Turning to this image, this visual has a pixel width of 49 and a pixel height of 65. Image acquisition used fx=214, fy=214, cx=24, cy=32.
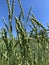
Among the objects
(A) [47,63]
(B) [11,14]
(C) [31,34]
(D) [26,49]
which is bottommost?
(A) [47,63]

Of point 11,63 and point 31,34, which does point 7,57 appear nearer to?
point 11,63

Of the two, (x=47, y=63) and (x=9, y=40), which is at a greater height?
(x=9, y=40)

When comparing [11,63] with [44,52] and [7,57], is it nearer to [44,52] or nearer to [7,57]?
[7,57]

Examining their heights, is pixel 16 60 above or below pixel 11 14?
below

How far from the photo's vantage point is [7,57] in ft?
4.81

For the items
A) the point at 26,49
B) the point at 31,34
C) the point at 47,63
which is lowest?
the point at 47,63

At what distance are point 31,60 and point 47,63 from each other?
1.14 feet

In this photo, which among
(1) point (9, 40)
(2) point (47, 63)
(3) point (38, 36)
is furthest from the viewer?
(2) point (47, 63)

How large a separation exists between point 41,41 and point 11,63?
11.1 inches

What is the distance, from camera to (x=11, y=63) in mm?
1513

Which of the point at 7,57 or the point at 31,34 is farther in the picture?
the point at 31,34

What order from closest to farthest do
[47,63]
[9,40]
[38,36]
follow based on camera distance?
[9,40] → [38,36] → [47,63]

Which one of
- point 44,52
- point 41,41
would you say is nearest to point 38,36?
point 41,41

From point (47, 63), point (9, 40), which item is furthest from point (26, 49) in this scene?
point (47, 63)
